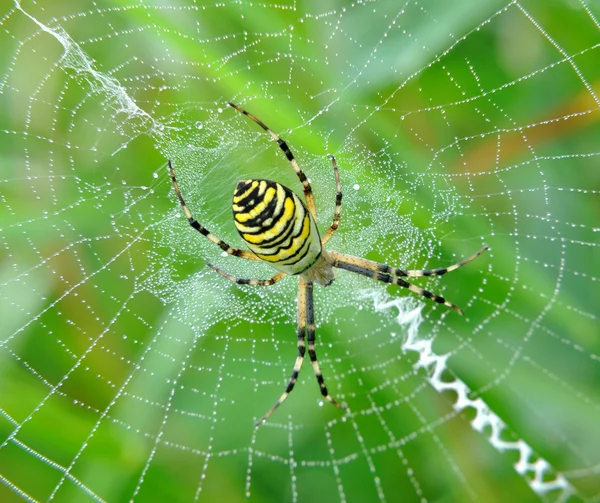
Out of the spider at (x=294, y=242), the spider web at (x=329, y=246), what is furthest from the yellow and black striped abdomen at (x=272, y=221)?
the spider web at (x=329, y=246)

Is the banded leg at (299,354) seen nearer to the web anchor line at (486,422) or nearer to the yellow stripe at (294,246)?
the web anchor line at (486,422)

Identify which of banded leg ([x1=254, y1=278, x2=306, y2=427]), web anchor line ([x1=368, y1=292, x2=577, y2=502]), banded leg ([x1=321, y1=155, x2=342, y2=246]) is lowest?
banded leg ([x1=254, y1=278, x2=306, y2=427])

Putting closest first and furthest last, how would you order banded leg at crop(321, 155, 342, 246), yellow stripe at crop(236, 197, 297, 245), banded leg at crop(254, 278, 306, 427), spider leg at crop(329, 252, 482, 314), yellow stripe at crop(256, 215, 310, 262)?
yellow stripe at crop(236, 197, 297, 245) → yellow stripe at crop(256, 215, 310, 262) → banded leg at crop(321, 155, 342, 246) → spider leg at crop(329, 252, 482, 314) → banded leg at crop(254, 278, 306, 427)

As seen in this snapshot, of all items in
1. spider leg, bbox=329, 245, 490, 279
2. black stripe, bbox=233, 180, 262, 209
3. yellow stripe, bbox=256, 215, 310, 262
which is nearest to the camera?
black stripe, bbox=233, 180, 262, 209

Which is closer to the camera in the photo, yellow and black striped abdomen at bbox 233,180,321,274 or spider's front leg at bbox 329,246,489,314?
yellow and black striped abdomen at bbox 233,180,321,274

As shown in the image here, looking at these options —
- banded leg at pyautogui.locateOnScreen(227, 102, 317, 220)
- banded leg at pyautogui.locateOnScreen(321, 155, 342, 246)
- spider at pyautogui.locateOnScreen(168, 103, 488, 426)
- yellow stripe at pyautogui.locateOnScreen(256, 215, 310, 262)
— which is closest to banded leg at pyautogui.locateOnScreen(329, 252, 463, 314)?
spider at pyautogui.locateOnScreen(168, 103, 488, 426)

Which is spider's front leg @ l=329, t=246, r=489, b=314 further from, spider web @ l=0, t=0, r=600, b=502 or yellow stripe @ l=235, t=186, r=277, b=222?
yellow stripe @ l=235, t=186, r=277, b=222

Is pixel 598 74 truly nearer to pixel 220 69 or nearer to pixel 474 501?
pixel 220 69

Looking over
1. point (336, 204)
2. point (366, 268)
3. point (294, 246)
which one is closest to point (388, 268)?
point (366, 268)
